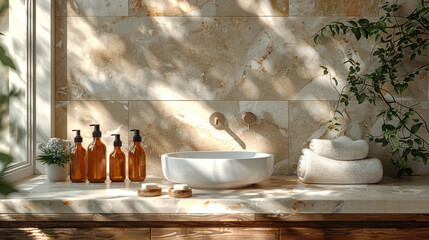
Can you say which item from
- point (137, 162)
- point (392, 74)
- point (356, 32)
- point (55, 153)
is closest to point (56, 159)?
→ point (55, 153)

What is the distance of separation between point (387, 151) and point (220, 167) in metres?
0.89

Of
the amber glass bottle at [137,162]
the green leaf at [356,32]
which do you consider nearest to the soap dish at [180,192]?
the amber glass bottle at [137,162]

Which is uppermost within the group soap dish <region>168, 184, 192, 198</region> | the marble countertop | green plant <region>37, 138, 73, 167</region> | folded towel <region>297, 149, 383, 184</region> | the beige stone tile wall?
the beige stone tile wall

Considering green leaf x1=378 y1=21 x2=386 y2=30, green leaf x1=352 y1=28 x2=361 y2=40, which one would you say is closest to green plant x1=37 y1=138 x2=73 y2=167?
green leaf x1=352 y1=28 x2=361 y2=40

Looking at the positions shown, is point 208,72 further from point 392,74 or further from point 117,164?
point 392,74

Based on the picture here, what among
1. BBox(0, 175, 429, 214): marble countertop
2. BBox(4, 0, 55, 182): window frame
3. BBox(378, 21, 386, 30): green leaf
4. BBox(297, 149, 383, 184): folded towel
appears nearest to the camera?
BBox(0, 175, 429, 214): marble countertop

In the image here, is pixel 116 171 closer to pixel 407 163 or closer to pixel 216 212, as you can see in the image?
pixel 216 212

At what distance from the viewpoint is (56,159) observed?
1751mm

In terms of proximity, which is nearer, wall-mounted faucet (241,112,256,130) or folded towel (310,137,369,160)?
folded towel (310,137,369,160)

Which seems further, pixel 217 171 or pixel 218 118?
pixel 218 118

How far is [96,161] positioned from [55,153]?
18 cm

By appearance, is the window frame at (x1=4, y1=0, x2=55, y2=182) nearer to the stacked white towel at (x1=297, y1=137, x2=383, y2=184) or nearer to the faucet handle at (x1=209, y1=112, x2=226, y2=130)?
the faucet handle at (x1=209, y1=112, x2=226, y2=130)

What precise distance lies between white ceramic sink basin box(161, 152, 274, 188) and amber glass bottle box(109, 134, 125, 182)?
25cm

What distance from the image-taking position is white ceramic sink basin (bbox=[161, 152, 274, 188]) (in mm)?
1521
